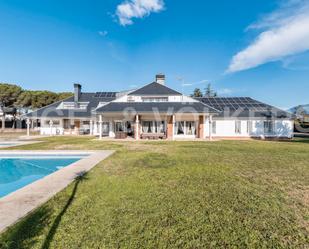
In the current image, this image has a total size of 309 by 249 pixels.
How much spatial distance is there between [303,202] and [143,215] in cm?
449

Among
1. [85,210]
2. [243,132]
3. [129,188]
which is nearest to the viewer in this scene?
[85,210]

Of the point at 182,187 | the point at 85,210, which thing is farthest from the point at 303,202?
the point at 85,210

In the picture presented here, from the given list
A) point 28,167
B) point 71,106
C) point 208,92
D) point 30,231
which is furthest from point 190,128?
point 208,92

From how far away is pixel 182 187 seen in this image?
643cm

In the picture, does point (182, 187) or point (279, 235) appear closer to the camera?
point (279, 235)

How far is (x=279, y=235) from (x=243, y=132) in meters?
26.1

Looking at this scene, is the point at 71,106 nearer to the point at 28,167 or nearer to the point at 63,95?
the point at 63,95

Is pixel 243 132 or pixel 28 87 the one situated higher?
pixel 28 87

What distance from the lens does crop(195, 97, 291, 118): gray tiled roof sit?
91.0 ft

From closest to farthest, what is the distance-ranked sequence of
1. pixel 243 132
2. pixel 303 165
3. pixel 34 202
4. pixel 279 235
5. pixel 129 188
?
pixel 279 235, pixel 34 202, pixel 129 188, pixel 303 165, pixel 243 132

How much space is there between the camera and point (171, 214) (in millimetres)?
4535

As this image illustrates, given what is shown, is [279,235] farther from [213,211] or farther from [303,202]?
[303,202]

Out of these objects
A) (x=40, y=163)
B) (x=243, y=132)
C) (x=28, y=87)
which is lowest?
(x=40, y=163)

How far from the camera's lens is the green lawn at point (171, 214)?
3.54 meters
